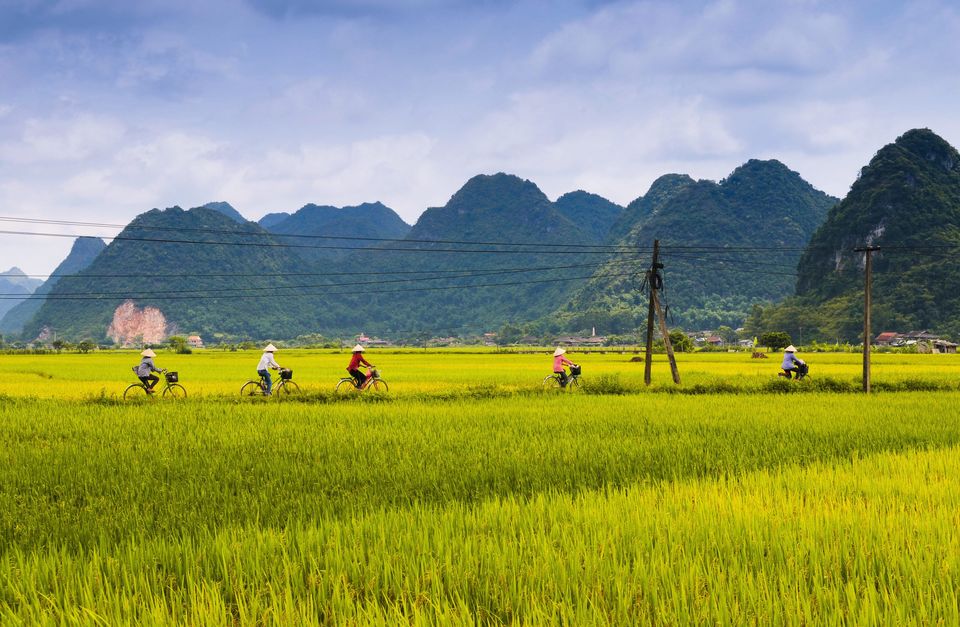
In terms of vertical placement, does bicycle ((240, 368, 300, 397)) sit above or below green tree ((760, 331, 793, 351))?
below

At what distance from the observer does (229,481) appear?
6.18 meters

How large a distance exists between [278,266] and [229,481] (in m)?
149

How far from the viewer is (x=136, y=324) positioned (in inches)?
5108

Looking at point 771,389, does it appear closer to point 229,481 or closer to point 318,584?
point 229,481

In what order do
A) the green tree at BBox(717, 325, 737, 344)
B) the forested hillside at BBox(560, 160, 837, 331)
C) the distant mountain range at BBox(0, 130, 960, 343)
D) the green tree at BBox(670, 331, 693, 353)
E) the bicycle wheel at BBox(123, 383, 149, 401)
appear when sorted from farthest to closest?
1. the forested hillside at BBox(560, 160, 837, 331)
2. the green tree at BBox(717, 325, 737, 344)
3. the distant mountain range at BBox(0, 130, 960, 343)
4. the green tree at BBox(670, 331, 693, 353)
5. the bicycle wheel at BBox(123, 383, 149, 401)

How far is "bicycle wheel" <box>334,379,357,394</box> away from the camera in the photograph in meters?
15.7

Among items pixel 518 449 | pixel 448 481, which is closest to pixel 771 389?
pixel 518 449

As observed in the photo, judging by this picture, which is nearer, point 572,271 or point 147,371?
point 147,371

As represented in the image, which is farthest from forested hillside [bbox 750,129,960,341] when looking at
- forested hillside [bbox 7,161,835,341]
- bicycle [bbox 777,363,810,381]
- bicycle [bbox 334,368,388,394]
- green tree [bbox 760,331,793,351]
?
bicycle [bbox 334,368,388,394]

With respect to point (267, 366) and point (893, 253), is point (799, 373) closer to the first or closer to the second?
point (267, 366)

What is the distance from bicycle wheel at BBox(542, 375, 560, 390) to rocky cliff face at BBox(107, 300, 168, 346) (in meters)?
128

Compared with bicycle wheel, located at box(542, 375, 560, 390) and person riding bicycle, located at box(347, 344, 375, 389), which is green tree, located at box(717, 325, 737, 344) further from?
person riding bicycle, located at box(347, 344, 375, 389)

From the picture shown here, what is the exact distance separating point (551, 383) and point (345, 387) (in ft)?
18.2

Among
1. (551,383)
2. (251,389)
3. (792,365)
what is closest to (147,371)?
(251,389)
